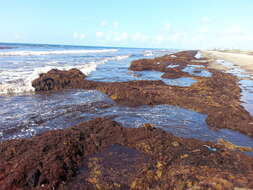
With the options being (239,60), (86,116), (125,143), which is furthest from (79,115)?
(239,60)

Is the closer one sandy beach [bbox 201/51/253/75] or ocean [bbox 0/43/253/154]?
ocean [bbox 0/43/253/154]

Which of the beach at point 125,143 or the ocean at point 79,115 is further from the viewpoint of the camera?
the ocean at point 79,115

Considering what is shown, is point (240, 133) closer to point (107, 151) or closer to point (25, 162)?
point (107, 151)

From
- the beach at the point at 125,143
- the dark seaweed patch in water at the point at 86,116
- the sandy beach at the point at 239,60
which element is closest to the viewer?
the beach at the point at 125,143

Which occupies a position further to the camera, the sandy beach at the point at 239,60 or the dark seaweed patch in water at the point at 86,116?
the sandy beach at the point at 239,60

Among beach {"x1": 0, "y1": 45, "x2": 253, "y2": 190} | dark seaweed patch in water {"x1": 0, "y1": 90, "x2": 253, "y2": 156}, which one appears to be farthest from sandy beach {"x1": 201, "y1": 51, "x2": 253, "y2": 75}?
dark seaweed patch in water {"x1": 0, "y1": 90, "x2": 253, "y2": 156}

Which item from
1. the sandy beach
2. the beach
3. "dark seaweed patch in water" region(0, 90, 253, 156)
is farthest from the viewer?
the sandy beach

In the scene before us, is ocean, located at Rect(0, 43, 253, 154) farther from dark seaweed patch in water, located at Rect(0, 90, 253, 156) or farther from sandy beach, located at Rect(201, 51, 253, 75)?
sandy beach, located at Rect(201, 51, 253, 75)

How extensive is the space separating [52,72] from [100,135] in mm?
8872

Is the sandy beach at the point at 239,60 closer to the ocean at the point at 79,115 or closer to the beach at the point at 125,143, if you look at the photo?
the beach at the point at 125,143

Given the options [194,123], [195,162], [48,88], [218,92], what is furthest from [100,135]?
[218,92]

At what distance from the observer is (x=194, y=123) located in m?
6.12

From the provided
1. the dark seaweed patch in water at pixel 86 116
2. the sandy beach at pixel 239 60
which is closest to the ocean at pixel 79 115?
the dark seaweed patch in water at pixel 86 116

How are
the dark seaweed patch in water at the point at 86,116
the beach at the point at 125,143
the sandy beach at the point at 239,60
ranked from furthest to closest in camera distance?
the sandy beach at the point at 239,60
the dark seaweed patch in water at the point at 86,116
the beach at the point at 125,143
